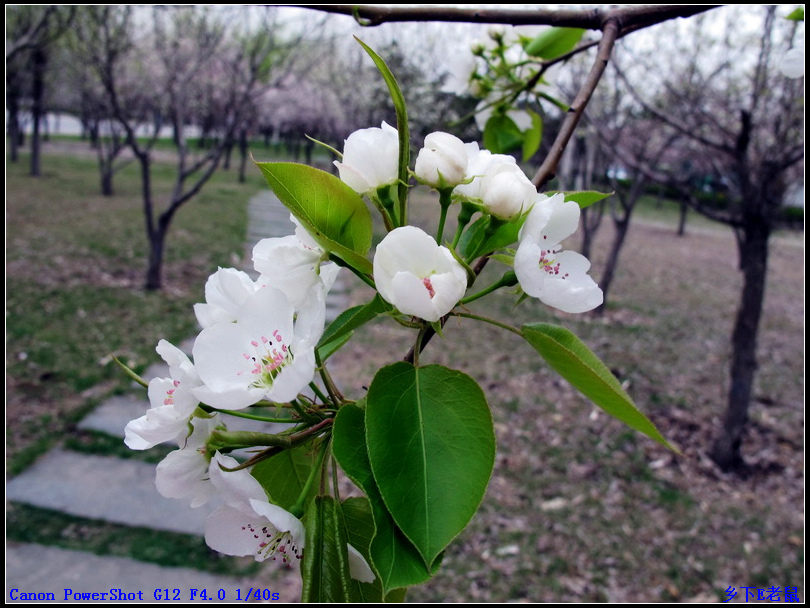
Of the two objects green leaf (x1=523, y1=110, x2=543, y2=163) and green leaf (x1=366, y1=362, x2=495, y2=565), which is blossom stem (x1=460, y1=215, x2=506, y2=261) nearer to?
green leaf (x1=366, y1=362, x2=495, y2=565)

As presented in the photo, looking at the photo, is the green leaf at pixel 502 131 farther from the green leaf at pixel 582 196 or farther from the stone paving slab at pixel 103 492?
the stone paving slab at pixel 103 492

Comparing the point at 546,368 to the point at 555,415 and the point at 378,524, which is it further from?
the point at 378,524

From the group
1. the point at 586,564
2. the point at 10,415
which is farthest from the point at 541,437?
the point at 10,415

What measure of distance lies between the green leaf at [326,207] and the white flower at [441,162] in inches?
3.0

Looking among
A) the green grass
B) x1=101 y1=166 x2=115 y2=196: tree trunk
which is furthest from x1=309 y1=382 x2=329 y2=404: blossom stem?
→ x1=101 y1=166 x2=115 y2=196: tree trunk

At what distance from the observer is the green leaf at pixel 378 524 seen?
56 cm

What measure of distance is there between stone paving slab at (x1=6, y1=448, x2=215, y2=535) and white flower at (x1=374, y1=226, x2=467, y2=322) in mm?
2937

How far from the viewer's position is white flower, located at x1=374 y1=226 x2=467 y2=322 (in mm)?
587

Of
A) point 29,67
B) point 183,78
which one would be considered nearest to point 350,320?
point 183,78

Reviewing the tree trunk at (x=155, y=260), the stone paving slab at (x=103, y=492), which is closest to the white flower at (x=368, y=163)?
the stone paving slab at (x=103, y=492)

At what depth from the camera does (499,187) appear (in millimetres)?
650

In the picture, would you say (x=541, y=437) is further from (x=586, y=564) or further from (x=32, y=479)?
(x=32, y=479)

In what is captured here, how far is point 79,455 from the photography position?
3648mm

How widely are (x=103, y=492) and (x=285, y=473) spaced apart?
10.1 ft
